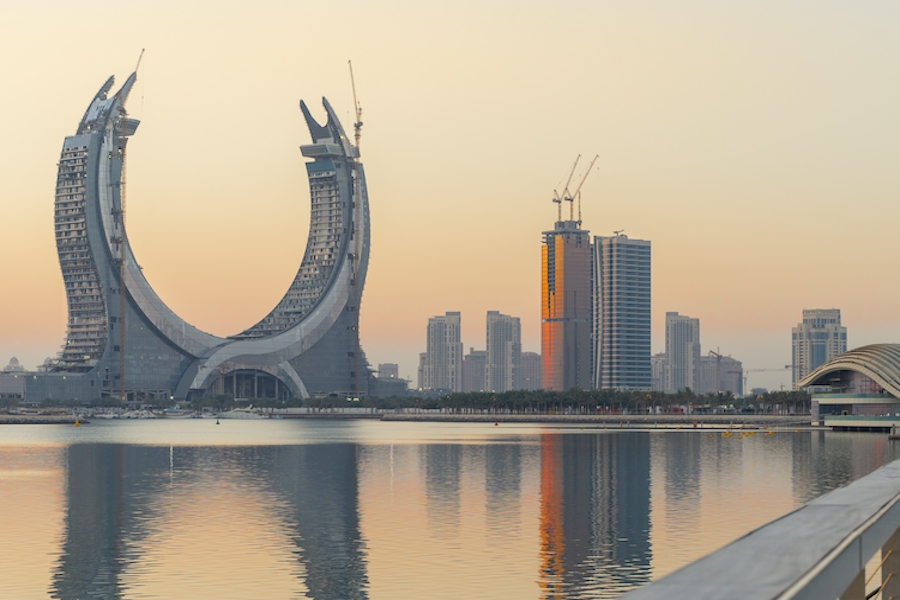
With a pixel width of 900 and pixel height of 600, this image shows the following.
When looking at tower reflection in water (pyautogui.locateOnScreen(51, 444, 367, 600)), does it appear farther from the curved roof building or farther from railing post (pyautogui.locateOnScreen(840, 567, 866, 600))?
the curved roof building

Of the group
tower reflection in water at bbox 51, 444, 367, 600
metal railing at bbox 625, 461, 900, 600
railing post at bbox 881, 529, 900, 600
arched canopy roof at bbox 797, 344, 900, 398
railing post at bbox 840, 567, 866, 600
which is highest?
arched canopy roof at bbox 797, 344, 900, 398

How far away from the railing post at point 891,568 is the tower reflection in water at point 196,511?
28286mm

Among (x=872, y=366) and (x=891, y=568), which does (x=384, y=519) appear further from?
(x=872, y=366)

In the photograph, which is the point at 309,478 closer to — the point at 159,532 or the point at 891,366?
the point at 159,532

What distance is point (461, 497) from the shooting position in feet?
230

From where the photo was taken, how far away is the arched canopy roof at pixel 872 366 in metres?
178

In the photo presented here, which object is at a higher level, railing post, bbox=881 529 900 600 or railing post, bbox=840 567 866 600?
railing post, bbox=840 567 866 600

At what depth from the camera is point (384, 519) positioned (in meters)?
58.9

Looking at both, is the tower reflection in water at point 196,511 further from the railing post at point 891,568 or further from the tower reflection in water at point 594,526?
the railing post at point 891,568

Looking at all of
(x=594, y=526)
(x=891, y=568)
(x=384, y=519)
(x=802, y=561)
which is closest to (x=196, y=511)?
(x=384, y=519)

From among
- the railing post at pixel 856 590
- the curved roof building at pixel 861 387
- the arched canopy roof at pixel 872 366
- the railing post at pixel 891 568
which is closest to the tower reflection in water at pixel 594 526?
the railing post at pixel 891 568

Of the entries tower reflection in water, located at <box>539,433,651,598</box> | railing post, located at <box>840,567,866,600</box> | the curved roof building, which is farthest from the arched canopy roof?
railing post, located at <box>840,567,866,600</box>

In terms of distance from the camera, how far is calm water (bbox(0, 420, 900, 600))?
128 ft

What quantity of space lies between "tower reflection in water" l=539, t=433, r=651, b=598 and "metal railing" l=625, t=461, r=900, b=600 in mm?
28303
